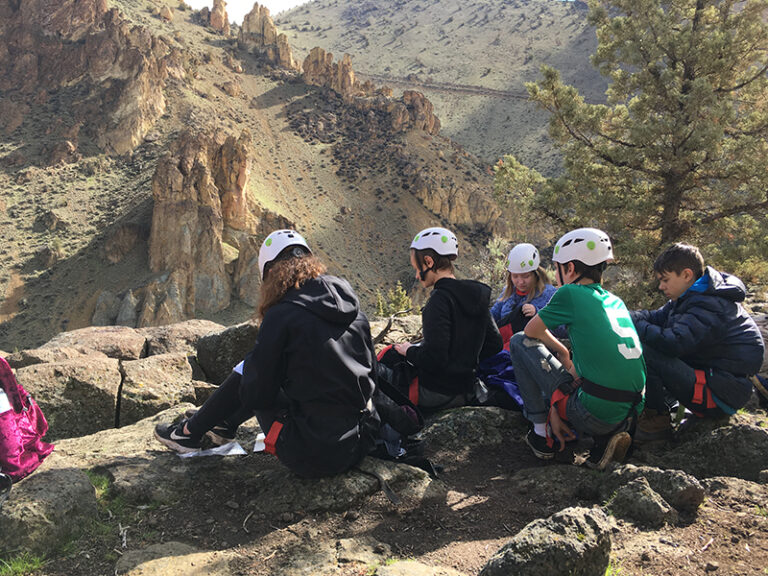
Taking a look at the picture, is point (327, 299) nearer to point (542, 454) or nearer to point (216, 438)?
point (216, 438)

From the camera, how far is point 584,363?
383cm

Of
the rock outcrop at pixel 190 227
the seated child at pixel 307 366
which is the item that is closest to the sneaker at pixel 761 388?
the seated child at pixel 307 366

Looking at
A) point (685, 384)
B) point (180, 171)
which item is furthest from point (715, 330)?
point (180, 171)

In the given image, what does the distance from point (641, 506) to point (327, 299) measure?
2.42 metres

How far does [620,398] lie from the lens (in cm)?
375

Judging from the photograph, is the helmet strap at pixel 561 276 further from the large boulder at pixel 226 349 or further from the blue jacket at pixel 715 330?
the large boulder at pixel 226 349

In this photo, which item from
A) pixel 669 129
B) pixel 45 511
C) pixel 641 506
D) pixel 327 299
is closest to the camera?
pixel 641 506

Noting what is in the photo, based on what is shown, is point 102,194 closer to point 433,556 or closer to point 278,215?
point 278,215

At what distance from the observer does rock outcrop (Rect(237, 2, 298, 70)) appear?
85000mm

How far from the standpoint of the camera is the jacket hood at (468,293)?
4492mm

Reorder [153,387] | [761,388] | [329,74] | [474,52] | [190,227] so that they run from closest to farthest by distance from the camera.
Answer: [761,388], [153,387], [190,227], [329,74], [474,52]

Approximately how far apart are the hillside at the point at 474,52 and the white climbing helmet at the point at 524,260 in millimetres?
72989

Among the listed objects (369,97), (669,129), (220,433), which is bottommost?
(220,433)

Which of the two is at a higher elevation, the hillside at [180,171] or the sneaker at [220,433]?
the hillside at [180,171]
